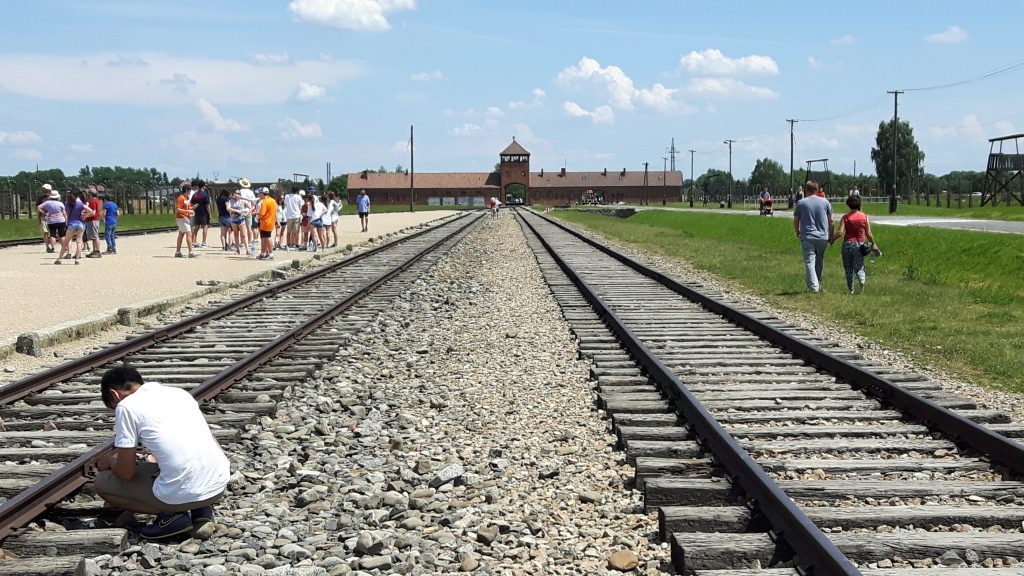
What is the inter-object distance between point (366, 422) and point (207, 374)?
2.35 meters

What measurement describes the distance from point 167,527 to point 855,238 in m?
12.2

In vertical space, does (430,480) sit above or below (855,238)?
below

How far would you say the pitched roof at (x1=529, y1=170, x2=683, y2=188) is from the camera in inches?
6585

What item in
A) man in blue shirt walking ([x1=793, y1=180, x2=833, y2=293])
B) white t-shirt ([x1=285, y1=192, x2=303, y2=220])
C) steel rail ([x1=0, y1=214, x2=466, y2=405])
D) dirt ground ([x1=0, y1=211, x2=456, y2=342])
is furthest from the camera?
white t-shirt ([x1=285, y1=192, x2=303, y2=220])

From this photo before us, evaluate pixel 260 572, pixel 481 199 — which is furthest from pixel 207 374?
pixel 481 199

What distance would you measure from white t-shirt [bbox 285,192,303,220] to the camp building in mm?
136500

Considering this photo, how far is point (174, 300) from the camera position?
14664 millimetres

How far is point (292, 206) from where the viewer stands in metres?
25.8

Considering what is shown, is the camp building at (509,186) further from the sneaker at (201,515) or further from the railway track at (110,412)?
the sneaker at (201,515)

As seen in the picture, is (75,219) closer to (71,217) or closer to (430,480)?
(71,217)

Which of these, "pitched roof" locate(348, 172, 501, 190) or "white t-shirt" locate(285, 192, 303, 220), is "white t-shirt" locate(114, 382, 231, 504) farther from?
"pitched roof" locate(348, 172, 501, 190)

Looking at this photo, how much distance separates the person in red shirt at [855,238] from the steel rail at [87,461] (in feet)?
24.9

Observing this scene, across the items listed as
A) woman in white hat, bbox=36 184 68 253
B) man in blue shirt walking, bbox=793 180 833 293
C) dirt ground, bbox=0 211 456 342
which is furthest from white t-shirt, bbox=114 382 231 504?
woman in white hat, bbox=36 184 68 253

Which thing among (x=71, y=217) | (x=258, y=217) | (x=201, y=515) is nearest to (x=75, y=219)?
(x=71, y=217)
